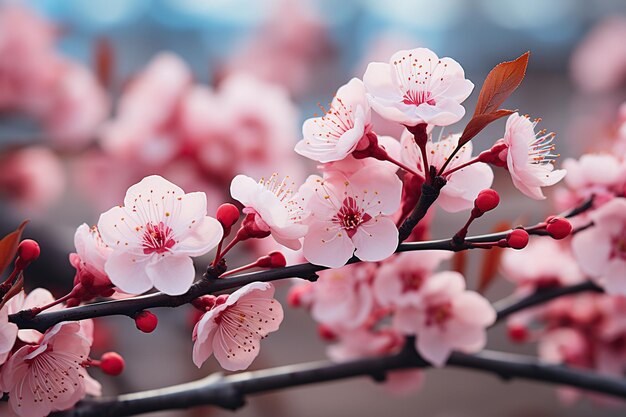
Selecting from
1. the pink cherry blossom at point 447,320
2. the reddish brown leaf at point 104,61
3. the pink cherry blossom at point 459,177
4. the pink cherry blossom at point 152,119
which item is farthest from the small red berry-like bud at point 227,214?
the reddish brown leaf at point 104,61

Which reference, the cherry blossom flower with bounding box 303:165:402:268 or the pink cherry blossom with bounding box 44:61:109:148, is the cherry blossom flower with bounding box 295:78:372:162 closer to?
the cherry blossom flower with bounding box 303:165:402:268

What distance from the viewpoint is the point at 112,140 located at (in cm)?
107

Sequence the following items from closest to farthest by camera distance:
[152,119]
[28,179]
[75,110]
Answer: [152,119], [75,110], [28,179]

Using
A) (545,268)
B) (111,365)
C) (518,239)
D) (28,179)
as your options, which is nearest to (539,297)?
(545,268)

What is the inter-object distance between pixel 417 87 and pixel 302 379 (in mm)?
255

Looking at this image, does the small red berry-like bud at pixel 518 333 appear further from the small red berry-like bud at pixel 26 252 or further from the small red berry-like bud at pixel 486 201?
the small red berry-like bud at pixel 26 252

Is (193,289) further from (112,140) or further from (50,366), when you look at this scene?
(112,140)

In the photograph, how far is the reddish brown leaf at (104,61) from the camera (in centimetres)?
112

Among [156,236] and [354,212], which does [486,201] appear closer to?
[354,212]

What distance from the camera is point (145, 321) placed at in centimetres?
40

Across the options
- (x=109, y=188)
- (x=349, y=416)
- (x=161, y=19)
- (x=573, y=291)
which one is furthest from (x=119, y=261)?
(x=161, y=19)

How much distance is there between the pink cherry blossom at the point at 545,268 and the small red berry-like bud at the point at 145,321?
402 mm

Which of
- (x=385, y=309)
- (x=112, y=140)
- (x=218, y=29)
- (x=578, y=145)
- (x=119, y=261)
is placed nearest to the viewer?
(x=119, y=261)

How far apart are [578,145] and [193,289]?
5.43 feet
